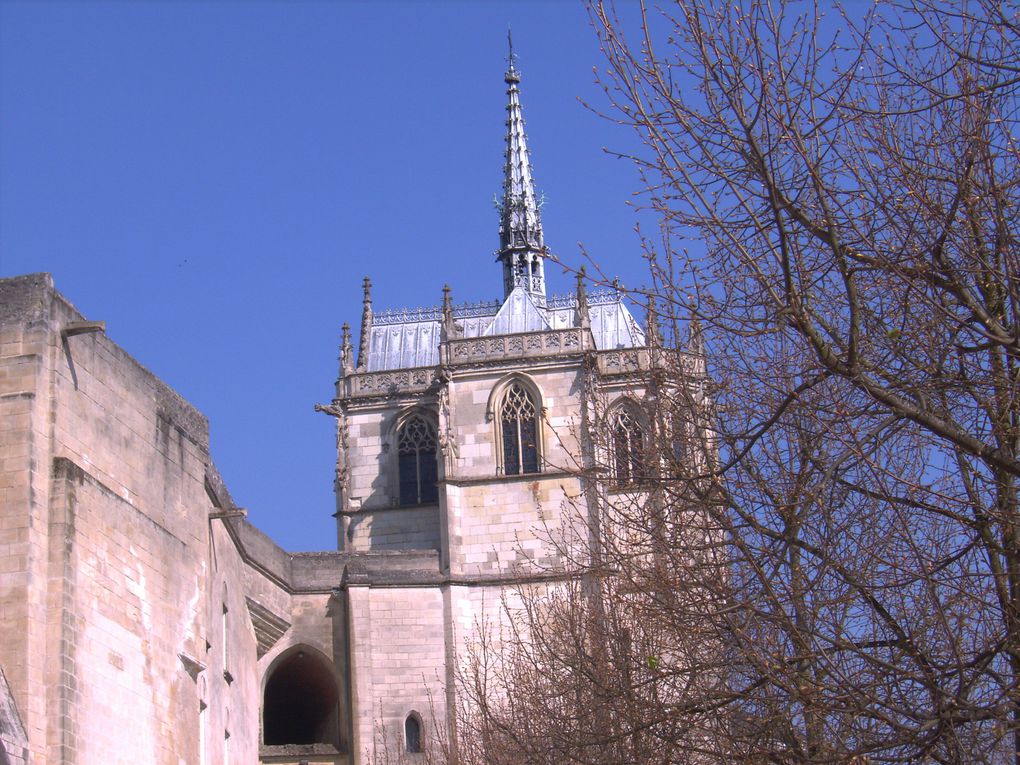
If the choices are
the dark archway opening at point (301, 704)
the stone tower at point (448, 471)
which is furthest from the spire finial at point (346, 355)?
the dark archway opening at point (301, 704)

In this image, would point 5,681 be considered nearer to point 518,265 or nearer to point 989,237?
point 989,237

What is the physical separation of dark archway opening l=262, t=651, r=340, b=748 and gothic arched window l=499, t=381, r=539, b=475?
6.81m

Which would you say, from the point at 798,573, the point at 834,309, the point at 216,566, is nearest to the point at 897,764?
the point at 798,573

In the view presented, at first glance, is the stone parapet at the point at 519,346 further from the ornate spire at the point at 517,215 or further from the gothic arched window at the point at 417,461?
the ornate spire at the point at 517,215

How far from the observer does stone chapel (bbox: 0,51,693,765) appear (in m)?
19.1

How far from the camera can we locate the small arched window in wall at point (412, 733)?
38.3m

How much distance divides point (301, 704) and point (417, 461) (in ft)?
26.8

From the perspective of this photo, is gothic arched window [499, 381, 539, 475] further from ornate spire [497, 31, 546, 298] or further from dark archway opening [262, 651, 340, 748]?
ornate spire [497, 31, 546, 298]

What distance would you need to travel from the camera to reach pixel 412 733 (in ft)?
126

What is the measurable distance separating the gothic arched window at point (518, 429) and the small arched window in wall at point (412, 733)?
6.71 meters

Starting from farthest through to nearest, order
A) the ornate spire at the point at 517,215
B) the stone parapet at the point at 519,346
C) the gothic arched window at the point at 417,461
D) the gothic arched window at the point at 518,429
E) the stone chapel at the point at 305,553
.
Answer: the ornate spire at the point at 517,215 → the gothic arched window at the point at 417,461 → the stone parapet at the point at 519,346 → the gothic arched window at the point at 518,429 → the stone chapel at the point at 305,553

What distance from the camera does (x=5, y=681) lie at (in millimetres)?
17781

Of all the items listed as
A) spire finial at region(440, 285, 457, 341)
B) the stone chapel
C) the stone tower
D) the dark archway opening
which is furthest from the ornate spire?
the dark archway opening

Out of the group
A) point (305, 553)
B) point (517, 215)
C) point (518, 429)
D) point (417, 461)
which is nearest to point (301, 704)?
point (305, 553)
